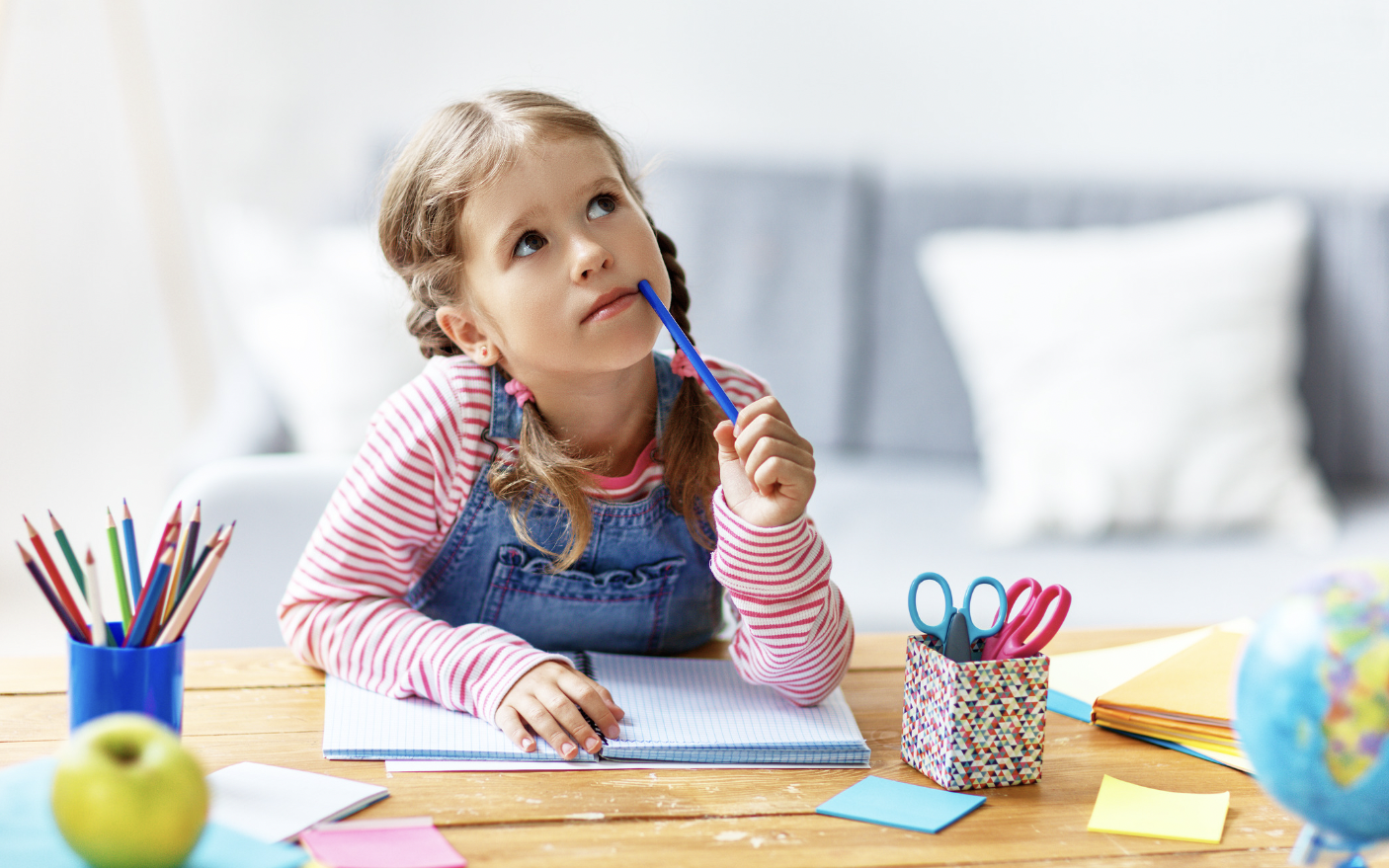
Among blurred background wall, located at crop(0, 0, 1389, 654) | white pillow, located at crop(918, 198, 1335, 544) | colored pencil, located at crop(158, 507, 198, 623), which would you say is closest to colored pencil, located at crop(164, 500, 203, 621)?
colored pencil, located at crop(158, 507, 198, 623)

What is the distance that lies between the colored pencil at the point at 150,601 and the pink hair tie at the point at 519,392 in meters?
0.35

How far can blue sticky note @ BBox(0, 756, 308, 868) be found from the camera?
56 cm

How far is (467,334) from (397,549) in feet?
0.64

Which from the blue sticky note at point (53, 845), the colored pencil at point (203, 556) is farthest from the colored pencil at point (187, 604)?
the blue sticky note at point (53, 845)

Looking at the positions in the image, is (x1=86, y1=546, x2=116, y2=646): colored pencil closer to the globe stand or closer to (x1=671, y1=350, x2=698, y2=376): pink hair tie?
(x1=671, y1=350, x2=698, y2=376): pink hair tie

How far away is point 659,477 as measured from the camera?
1.01m

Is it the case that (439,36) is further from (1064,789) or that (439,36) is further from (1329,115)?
(1064,789)

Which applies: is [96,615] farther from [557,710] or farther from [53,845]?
[557,710]

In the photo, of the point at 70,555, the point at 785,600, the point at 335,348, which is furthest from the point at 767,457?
the point at 335,348

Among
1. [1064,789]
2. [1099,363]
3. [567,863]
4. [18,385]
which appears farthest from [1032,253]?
[18,385]

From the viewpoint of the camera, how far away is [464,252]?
3.18 ft

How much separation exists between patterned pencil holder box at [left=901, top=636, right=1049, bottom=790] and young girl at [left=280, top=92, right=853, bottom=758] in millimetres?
127

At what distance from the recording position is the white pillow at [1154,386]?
1.97 meters

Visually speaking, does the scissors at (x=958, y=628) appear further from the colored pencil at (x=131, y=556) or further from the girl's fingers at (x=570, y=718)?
the colored pencil at (x=131, y=556)
